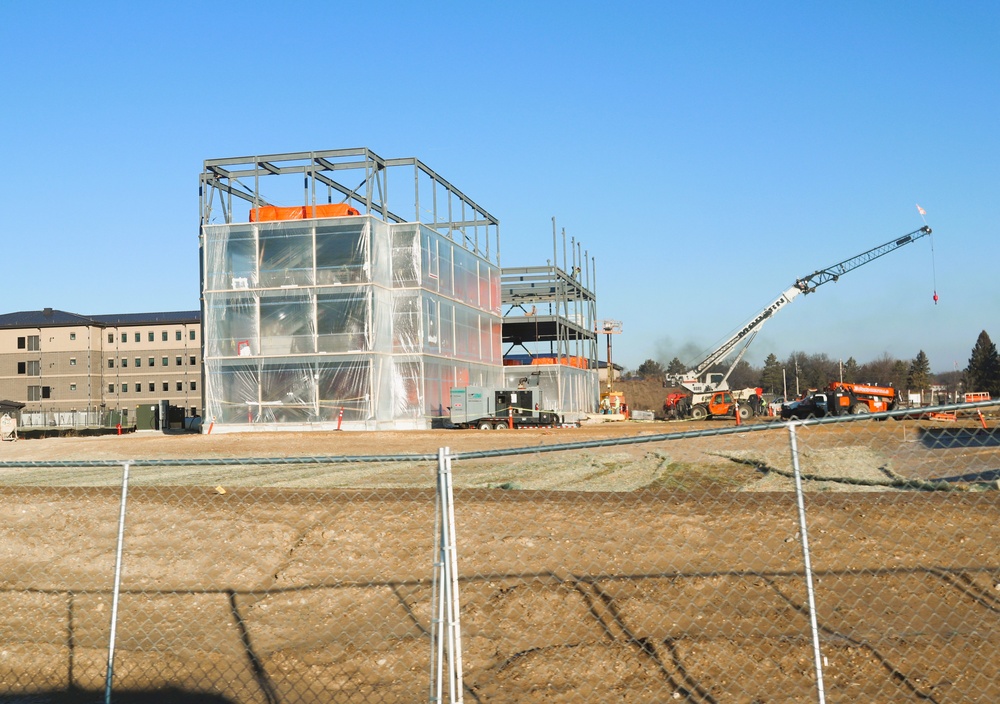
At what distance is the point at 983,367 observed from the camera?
111312 mm

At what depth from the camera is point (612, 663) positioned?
739 cm

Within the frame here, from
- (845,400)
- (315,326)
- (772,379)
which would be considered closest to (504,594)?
(315,326)

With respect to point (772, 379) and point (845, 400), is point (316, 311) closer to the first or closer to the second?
point (845, 400)

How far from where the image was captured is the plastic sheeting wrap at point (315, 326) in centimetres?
4372

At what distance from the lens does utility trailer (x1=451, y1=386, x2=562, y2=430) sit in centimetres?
4722

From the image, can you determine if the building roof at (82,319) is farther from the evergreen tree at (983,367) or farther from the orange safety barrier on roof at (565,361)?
the evergreen tree at (983,367)

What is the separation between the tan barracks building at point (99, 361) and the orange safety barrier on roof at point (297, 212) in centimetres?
4944

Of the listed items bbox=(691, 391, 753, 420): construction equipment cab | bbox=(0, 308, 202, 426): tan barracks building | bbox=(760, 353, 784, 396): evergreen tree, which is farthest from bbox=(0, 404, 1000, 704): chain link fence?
bbox=(760, 353, 784, 396): evergreen tree

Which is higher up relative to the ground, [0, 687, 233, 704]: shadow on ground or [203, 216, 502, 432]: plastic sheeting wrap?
[203, 216, 502, 432]: plastic sheeting wrap

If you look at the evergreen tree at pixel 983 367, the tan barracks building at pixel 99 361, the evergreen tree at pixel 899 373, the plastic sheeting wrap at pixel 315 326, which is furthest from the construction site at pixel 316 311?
the evergreen tree at pixel 899 373

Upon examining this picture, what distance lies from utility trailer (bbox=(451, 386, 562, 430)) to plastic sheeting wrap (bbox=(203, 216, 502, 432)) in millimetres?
1591

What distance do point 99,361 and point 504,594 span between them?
3734 inches

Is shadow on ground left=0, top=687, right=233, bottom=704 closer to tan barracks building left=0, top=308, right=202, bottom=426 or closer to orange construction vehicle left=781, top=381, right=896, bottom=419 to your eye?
orange construction vehicle left=781, top=381, right=896, bottom=419

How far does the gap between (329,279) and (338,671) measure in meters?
37.9
